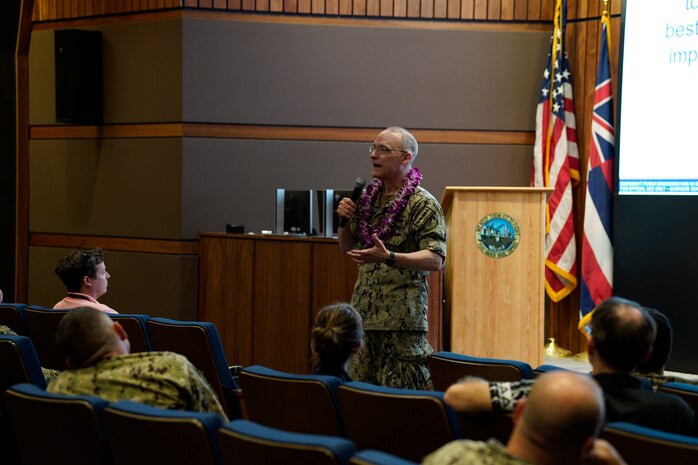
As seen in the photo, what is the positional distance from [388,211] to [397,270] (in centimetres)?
26

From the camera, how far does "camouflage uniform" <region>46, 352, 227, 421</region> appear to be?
262 centimetres

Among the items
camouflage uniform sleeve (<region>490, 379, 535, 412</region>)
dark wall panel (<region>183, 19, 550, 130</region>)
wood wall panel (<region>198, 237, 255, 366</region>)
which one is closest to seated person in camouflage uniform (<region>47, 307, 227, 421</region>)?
camouflage uniform sleeve (<region>490, 379, 535, 412</region>)

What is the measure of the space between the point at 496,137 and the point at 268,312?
2.52 m

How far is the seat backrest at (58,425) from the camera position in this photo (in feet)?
8.06

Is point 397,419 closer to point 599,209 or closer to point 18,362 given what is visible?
point 18,362

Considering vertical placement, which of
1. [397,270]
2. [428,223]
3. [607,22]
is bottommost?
[397,270]

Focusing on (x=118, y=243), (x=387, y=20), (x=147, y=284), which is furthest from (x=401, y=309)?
(x=118, y=243)

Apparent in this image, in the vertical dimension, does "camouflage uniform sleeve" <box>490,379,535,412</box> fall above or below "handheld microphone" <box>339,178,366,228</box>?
below

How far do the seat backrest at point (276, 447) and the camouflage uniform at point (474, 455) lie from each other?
265 millimetres

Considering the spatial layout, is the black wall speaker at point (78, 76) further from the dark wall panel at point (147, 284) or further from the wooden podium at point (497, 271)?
the wooden podium at point (497, 271)

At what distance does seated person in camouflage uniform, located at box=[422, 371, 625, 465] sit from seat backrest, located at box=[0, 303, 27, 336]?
127 inches

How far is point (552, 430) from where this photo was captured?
65.3 inches

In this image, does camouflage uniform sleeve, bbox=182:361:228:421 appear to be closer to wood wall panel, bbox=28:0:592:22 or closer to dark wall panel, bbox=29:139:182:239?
dark wall panel, bbox=29:139:182:239

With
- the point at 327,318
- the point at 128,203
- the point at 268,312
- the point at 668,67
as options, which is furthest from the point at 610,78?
the point at 327,318
